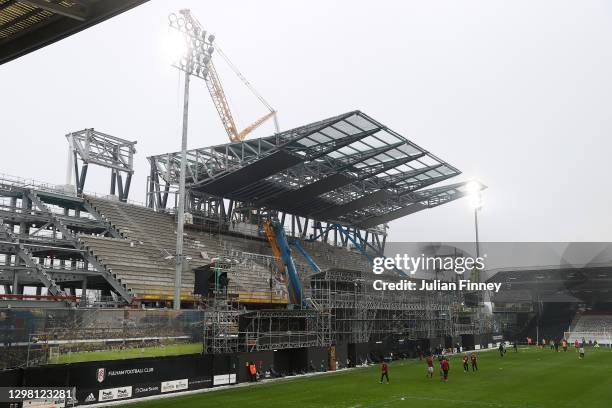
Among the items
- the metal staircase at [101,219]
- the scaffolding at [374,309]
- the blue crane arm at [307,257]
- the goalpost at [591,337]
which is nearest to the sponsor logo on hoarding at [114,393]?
the scaffolding at [374,309]

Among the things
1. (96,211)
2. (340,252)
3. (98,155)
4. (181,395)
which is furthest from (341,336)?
(340,252)

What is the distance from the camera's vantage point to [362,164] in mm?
61781

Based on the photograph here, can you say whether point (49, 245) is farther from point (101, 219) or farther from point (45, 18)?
point (45, 18)

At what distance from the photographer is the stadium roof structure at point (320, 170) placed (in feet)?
174

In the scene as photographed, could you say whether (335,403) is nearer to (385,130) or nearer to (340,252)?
(385,130)

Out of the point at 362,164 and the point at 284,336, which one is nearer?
the point at 284,336

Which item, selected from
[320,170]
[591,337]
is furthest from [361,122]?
A: [591,337]

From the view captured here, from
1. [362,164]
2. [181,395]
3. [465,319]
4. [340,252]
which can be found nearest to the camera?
[181,395]

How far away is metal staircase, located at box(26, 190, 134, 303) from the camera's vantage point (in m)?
42.5

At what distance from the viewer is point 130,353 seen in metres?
27.9

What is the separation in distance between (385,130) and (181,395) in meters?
32.5

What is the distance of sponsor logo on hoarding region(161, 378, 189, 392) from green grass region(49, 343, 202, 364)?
1744 millimetres

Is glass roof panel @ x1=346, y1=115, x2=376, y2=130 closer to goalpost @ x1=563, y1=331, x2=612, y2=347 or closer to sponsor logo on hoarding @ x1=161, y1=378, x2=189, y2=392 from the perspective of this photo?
sponsor logo on hoarding @ x1=161, y1=378, x2=189, y2=392

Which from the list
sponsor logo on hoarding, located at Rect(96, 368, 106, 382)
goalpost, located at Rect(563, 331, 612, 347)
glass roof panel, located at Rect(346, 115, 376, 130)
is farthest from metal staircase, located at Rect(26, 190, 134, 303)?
goalpost, located at Rect(563, 331, 612, 347)
